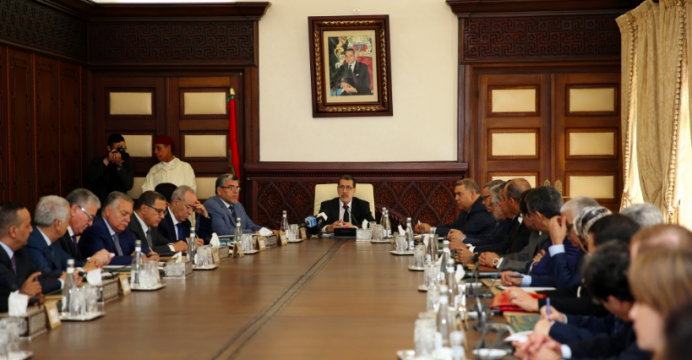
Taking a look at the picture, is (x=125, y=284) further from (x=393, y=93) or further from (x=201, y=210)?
(x=393, y=93)

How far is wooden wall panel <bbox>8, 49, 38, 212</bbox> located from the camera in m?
6.82

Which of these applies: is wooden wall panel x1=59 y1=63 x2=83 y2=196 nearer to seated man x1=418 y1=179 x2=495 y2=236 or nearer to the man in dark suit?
the man in dark suit

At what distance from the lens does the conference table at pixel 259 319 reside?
102 inches

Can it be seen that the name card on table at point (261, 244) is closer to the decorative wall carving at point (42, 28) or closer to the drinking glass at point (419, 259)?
the drinking glass at point (419, 259)

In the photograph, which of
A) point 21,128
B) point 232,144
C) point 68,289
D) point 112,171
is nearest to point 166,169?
point 112,171

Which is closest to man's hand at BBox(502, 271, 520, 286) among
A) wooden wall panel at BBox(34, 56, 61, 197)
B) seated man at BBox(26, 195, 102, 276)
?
seated man at BBox(26, 195, 102, 276)

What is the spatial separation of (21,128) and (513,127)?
5166 millimetres

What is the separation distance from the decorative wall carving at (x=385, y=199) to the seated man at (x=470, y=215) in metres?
1.04

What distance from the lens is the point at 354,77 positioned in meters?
8.38

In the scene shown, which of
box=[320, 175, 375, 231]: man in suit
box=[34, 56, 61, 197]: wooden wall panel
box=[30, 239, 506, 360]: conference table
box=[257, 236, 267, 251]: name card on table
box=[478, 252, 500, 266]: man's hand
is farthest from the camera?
box=[320, 175, 375, 231]: man in suit

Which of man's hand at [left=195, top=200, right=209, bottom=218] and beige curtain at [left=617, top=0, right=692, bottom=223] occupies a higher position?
beige curtain at [left=617, top=0, right=692, bottom=223]

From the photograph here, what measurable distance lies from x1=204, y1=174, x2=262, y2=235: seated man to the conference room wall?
142 centimetres

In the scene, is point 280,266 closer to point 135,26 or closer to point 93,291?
point 93,291

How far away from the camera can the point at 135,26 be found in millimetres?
8383
